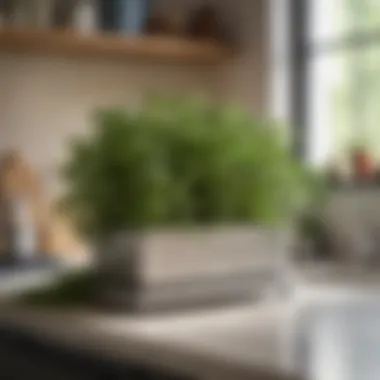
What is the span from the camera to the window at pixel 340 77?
2.70m

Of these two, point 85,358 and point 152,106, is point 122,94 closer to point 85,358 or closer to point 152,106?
point 152,106

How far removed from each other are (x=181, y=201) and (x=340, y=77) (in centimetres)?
139

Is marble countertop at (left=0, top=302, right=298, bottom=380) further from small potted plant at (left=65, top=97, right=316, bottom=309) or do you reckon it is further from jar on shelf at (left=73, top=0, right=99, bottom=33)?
jar on shelf at (left=73, top=0, right=99, bottom=33)

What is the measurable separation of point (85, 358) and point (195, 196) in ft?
1.11

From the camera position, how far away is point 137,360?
49.9 inches

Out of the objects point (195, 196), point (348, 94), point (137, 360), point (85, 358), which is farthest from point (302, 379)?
point (348, 94)

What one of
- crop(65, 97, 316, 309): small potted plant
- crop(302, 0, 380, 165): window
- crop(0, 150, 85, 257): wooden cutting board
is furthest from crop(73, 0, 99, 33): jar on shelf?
crop(65, 97, 316, 309): small potted plant

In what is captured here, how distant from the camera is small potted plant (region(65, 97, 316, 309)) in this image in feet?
4.98

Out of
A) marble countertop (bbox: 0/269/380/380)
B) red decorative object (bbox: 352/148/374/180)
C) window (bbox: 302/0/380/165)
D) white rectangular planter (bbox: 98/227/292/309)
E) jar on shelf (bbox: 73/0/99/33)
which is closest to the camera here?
marble countertop (bbox: 0/269/380/380)

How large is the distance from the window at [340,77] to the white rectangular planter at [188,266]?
1.12 meters

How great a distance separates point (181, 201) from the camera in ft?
5.08

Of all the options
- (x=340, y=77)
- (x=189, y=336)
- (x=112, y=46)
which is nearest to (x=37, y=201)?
(x=112, y=46)

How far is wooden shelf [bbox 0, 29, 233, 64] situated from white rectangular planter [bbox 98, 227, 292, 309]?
4.18 feet

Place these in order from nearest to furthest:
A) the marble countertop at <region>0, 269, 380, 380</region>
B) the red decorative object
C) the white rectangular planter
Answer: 1. the marble countertop at <region>0, 269, 380, 380</region>
2. the white rectangular planter
3. the red decorative object
